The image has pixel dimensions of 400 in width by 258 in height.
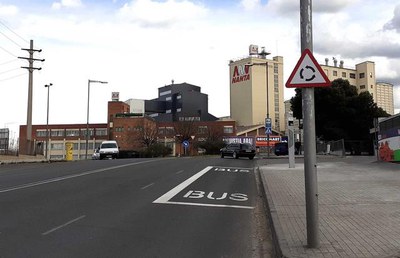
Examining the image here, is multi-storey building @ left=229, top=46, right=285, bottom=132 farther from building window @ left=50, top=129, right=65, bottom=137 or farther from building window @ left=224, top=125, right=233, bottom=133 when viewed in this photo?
building window @ left=50, top=129, right=65, bottom=137

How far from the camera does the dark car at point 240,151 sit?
4178 cm

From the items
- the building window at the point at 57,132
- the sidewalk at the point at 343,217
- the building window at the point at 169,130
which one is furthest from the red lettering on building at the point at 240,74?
the sidewalk at the point at 343,217

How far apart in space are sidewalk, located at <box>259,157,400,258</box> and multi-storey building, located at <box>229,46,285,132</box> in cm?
12910

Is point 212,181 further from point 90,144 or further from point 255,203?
point 90,144

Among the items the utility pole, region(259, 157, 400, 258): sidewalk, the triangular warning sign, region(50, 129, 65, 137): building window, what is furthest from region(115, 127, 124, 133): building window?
the triangular warning sign

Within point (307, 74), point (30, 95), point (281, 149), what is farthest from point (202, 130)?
point (307, 74)

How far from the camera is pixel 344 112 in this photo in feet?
188

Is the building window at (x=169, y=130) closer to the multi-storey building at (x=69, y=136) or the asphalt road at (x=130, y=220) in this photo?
→ the multi-storey building at (x=69, y=136)

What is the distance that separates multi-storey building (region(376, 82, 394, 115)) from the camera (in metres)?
147

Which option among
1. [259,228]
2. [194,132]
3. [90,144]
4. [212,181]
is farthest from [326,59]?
[259,228]

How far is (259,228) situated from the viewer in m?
9.39

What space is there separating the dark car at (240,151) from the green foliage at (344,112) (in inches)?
710

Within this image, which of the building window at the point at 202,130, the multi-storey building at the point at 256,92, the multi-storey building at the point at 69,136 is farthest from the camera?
the multi-storey building at the point at 256,92

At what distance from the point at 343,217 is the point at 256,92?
5463 inches
